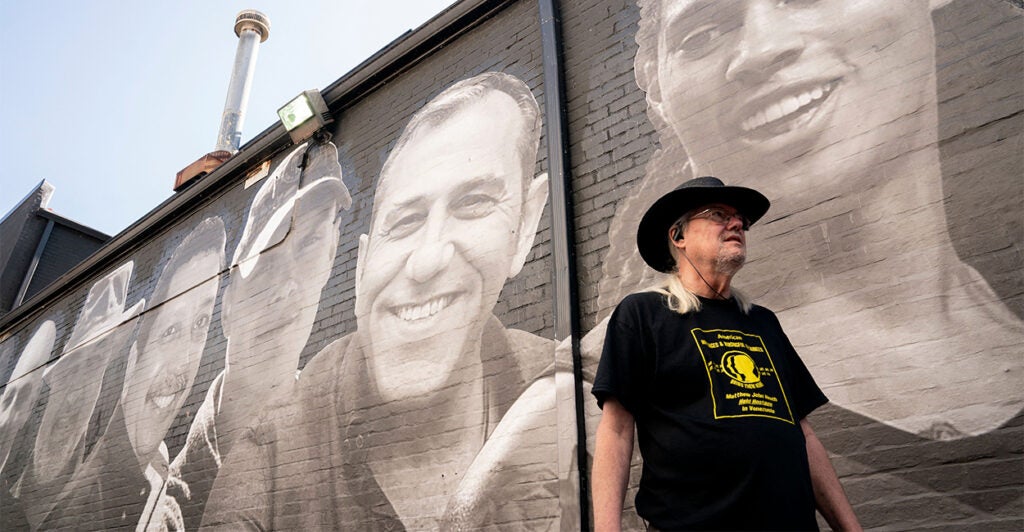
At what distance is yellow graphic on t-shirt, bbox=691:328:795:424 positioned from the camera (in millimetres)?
1632

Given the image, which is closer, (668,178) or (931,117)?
(931,117)

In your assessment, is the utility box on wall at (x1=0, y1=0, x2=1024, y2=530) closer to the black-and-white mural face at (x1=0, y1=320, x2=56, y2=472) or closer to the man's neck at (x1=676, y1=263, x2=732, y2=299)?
the man's neck at (x1=676, y1=263, x2=732, y2=299)

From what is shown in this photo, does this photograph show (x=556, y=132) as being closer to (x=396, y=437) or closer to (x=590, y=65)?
(x=590, y=65)

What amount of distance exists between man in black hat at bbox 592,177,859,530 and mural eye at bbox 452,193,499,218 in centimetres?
252

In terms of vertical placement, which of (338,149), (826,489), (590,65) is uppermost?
(338,149)

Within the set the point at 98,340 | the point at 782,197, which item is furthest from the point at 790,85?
the point at 98,340

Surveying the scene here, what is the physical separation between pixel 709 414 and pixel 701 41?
2.85 m

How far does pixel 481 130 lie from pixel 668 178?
1.65 meters

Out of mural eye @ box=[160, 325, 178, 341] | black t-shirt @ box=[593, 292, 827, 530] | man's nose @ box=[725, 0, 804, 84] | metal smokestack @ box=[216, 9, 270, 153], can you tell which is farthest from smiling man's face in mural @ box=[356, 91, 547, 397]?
metal smokestack @ box=[216, 9, 270, 153]

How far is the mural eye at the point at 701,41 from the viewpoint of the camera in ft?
12.5

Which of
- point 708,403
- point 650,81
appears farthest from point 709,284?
point 650,81

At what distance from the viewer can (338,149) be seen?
612 centimetres

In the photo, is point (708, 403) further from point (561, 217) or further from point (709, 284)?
point (561, 217)

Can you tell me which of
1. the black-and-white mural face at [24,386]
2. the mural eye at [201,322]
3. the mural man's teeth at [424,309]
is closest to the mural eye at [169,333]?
the mural eye at [201,322]
